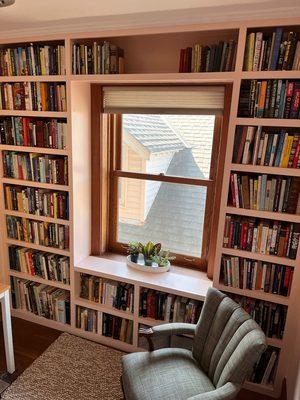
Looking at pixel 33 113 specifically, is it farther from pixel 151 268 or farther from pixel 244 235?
pixel 244 235

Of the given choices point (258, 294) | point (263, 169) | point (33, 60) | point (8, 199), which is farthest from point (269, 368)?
point (33, 60)

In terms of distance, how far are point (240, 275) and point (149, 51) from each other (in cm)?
176

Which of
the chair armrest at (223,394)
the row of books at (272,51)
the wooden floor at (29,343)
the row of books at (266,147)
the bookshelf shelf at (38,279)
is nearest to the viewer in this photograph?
the chair armrest at (223,394)

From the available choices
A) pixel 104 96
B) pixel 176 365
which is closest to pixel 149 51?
pixel 104 96

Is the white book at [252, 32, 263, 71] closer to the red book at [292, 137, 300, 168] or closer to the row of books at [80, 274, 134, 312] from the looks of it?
the red book at [292, 137, 300, 168]

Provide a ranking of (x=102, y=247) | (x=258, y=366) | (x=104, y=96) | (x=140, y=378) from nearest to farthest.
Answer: (x=140, y=378), (x=258, y=366), (x=104, y=96), (x=102, y=247)

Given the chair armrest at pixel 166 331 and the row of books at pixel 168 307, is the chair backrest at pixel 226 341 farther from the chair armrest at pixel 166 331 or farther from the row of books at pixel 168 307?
the row of books at pixel 168 307

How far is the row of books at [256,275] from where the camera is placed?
185 centimetres

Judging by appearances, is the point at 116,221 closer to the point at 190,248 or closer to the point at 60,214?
the point at 60,214

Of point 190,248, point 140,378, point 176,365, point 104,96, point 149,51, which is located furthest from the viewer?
point 190,248

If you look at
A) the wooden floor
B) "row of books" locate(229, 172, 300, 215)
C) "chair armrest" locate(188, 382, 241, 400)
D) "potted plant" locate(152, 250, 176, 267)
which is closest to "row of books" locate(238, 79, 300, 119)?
"row of books" locate(229, 172, 300, 215)

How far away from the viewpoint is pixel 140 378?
1.56 meters

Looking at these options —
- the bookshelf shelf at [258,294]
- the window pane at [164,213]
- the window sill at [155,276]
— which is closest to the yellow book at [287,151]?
the window pane at [164,213]

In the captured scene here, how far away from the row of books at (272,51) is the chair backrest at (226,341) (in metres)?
1.38
